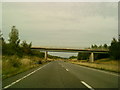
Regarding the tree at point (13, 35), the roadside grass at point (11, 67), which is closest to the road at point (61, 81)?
the roadside grass at point (11, 67)

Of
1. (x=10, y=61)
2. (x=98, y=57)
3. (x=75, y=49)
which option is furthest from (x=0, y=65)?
(x=98, y=57)

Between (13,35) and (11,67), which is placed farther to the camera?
(13,35)

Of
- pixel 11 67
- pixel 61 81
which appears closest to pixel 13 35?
pixel 11 67

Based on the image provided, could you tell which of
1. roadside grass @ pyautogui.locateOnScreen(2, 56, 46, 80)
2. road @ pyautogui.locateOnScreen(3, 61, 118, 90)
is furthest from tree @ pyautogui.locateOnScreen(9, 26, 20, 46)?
road @ pyautogui.locateOnScreen(3, 61, 118, 90)

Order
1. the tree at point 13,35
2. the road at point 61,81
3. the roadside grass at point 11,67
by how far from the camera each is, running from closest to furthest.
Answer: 1. the road at point 61,81
2. the roadside grass at point 11,67
3. the tree at point 13,35

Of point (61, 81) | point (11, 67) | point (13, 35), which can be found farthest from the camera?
point (13, 35)

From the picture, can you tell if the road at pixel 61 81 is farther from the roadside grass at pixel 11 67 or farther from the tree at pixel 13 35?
the tree at pixel 13 35

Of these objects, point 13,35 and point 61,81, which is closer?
point 61,81

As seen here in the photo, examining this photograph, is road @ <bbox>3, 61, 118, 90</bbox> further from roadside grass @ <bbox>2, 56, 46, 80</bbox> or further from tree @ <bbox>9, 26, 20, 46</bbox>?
tree @ <bbox>9, 26, 20, 46</bbox>

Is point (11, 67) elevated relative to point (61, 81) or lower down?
lower down

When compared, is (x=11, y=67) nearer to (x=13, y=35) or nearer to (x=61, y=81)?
(x=61, y=81)

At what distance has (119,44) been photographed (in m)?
81.8

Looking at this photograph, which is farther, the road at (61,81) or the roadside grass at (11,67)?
the roadside grass at (11,67)

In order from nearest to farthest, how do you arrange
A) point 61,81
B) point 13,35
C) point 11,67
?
point 61,81 < point 11,67 < point 13,35
